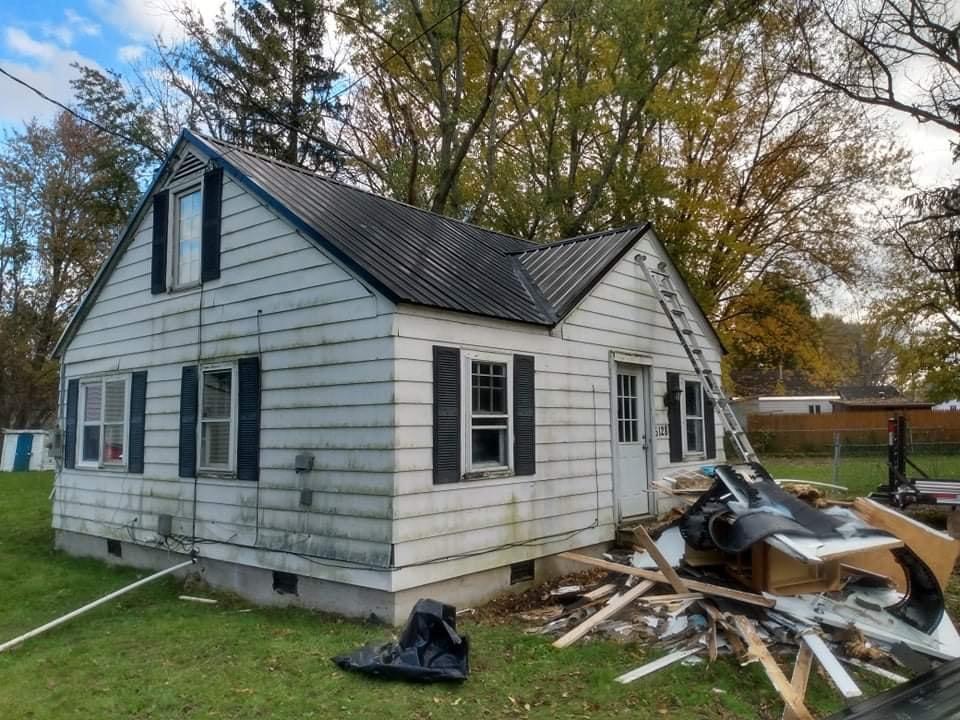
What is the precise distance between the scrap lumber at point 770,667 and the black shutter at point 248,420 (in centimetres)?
507

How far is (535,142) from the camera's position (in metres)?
22.1

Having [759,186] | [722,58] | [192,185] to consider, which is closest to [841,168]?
[759,186]

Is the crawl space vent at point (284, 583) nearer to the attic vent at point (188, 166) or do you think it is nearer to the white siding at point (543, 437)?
the white siding at point (543, 437)

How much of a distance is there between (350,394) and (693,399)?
6.58 m

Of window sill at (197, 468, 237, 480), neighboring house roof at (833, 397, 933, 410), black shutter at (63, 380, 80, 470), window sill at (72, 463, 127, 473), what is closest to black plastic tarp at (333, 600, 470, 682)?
window sill at (197, 468, 237, 480)

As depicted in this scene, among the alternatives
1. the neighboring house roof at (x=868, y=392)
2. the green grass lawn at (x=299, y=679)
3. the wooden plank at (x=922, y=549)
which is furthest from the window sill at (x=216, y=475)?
the neighboring house roof at (x=868, y=392)

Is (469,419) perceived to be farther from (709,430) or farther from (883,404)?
(883,404)

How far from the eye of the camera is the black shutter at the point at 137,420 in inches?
379

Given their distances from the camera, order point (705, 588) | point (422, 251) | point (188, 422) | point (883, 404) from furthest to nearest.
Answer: point (883, 404), point (188, 422), point (422, 251), point (705, 588)

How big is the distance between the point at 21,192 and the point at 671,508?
2791 centimetres

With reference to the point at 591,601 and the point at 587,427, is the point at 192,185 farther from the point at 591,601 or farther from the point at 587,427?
the point at 591,601

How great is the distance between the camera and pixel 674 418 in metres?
10.8

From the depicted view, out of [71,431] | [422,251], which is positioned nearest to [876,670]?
[422,251]

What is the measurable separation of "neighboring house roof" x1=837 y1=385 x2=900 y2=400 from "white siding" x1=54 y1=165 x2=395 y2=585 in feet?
163
